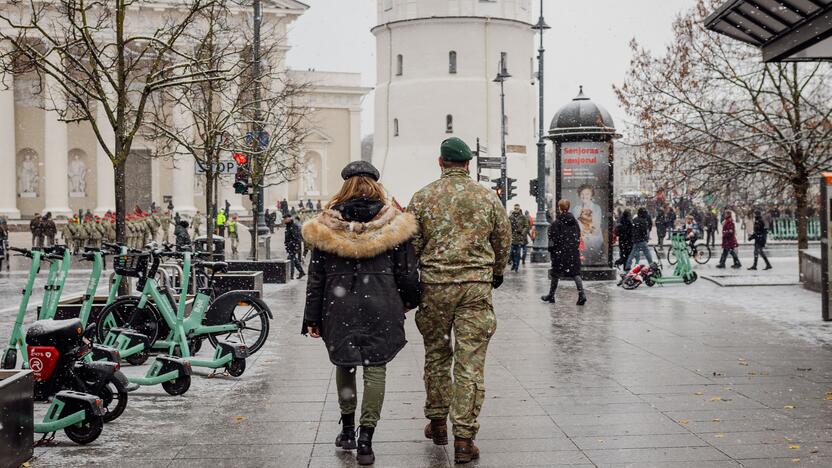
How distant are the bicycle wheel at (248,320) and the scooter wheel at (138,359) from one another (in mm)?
714

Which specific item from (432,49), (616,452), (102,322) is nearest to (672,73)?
(102,322)

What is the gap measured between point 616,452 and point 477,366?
3.55 ft

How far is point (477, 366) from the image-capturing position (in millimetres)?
6859

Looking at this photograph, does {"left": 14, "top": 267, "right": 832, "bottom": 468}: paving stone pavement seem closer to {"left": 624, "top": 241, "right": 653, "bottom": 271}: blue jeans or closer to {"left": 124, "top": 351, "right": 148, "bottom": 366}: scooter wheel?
{"left": 124, "top": 351, "right": 148, "bottom": 366}: scooter wheel

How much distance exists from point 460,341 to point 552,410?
75.3 inches

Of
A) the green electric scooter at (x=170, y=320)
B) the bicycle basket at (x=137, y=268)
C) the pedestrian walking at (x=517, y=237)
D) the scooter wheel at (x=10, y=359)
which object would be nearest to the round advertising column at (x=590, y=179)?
the pedestrian walking at (x=517, y=237)

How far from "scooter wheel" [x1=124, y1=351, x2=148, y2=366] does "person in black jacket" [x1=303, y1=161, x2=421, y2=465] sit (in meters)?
4.13

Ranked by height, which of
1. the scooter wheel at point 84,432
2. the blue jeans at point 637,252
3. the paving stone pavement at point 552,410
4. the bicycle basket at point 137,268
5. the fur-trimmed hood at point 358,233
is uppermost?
the fur-trimmed hood at point 358,233

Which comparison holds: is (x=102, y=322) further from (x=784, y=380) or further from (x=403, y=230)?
(x=784, y=380)

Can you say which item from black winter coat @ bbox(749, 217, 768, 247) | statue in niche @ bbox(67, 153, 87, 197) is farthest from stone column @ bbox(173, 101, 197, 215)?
black winter coat @ bbox(749, 217, 768, 247)

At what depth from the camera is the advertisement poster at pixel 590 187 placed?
81.4ft

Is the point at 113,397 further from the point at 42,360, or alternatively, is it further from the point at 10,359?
the point at 10,359

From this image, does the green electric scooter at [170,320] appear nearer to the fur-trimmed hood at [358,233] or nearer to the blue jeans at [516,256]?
the fur-trimmed hood at [358,233]

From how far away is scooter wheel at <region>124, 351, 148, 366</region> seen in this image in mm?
10516
